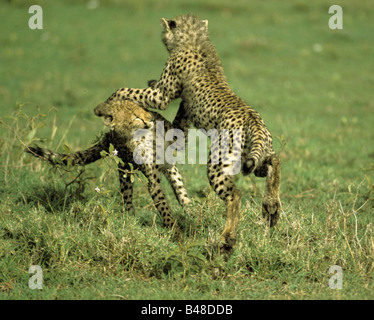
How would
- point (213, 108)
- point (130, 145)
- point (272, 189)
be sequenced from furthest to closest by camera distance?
1. point (130, 145)
2. point (213, 108)
3. point (272, 189)

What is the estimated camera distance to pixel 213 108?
491cm

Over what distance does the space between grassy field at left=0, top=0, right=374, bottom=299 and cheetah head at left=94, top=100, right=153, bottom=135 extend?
12.6 inches

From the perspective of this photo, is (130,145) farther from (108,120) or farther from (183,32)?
(183,32)

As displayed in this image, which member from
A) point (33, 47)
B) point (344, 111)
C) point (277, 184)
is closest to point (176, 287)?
point (277, 184)

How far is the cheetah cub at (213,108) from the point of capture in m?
4.29

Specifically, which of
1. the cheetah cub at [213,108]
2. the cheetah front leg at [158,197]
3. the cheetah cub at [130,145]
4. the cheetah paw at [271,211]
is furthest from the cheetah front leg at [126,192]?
the cheetah paw at [271,211]

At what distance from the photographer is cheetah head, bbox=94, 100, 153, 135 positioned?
4984 millimetres

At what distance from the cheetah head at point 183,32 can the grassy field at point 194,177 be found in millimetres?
1076

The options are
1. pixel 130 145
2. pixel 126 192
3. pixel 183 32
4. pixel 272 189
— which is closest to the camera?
pixel 272 189

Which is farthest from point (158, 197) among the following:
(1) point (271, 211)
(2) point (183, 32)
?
(2) point (183, 32)

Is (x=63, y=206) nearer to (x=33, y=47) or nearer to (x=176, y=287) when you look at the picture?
(x=176, y=287)

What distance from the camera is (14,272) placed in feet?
13.7

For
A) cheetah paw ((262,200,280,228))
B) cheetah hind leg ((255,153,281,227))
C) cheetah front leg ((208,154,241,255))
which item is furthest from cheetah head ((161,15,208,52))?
cheetah paw ((262,200,280,228))

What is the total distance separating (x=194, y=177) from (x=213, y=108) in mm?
1634
